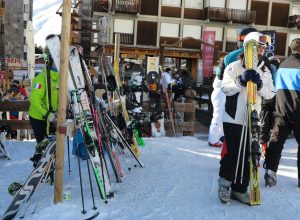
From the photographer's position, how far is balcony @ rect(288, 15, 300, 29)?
32188 millimetres

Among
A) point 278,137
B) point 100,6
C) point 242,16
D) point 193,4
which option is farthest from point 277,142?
point 242,16

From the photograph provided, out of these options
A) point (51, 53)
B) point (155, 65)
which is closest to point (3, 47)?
point (155, 65)

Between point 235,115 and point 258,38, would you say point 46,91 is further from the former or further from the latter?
point 258,38

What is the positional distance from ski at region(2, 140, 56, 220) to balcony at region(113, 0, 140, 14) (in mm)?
26895

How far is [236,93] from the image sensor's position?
3.71 meters

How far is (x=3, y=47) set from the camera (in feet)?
118

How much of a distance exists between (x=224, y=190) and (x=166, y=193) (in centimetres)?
71

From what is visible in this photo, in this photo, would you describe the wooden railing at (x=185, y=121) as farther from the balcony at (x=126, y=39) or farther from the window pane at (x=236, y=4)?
the window pane at (x=236, y=4)

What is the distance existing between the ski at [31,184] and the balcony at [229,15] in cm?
2866

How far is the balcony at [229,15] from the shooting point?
30781 millimetres

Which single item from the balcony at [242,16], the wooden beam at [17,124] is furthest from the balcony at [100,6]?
the wooden beam at [17,124]

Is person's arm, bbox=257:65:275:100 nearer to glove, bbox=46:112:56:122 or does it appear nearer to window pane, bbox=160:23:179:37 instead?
glove, bbox=46:112:56:122

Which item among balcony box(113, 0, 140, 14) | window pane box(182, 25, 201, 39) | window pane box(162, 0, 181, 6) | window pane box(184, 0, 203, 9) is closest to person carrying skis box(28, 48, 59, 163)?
balcony box(113, 0, 140, 14)

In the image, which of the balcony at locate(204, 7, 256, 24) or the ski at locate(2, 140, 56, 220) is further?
the balcony at locate(204, 7, 256, 24)
